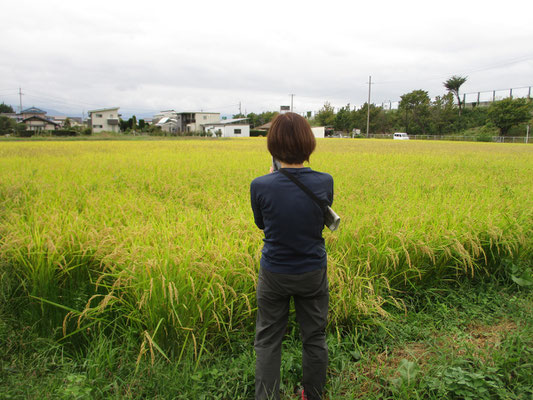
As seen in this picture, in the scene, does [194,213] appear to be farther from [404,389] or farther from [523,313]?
[523,313]

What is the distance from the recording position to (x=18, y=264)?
261cm

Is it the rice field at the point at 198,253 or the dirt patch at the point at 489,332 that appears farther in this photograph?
the dirt patch at the point at 489,332

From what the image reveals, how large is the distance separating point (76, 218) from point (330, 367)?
8.14 feet

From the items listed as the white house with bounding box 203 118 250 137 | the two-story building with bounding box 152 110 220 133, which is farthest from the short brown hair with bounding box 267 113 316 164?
the two-story building with bounding box 152 110 220 133

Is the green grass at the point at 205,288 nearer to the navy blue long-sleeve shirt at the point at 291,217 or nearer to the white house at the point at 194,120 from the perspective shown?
the navy blue long-sleeve shirt at the point at 291,217

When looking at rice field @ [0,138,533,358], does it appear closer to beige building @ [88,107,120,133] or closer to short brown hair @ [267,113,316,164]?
short brown hair @ [267,113,316,164]

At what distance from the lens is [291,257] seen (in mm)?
1646

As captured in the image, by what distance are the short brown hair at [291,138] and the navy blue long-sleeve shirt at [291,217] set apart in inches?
2.9

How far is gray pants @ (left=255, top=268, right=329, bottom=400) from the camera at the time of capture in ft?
5.49

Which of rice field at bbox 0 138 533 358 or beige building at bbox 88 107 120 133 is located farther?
beige building at bbox 88 107 120 133

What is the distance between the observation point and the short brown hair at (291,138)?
1.60 metres

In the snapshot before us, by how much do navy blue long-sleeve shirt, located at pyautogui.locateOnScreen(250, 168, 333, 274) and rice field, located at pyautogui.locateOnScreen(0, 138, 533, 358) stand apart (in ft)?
1.83

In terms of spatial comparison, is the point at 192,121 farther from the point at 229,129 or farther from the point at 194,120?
the point at 229,129

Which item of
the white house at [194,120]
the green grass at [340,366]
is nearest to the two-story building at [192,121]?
the white house at [194,120]
